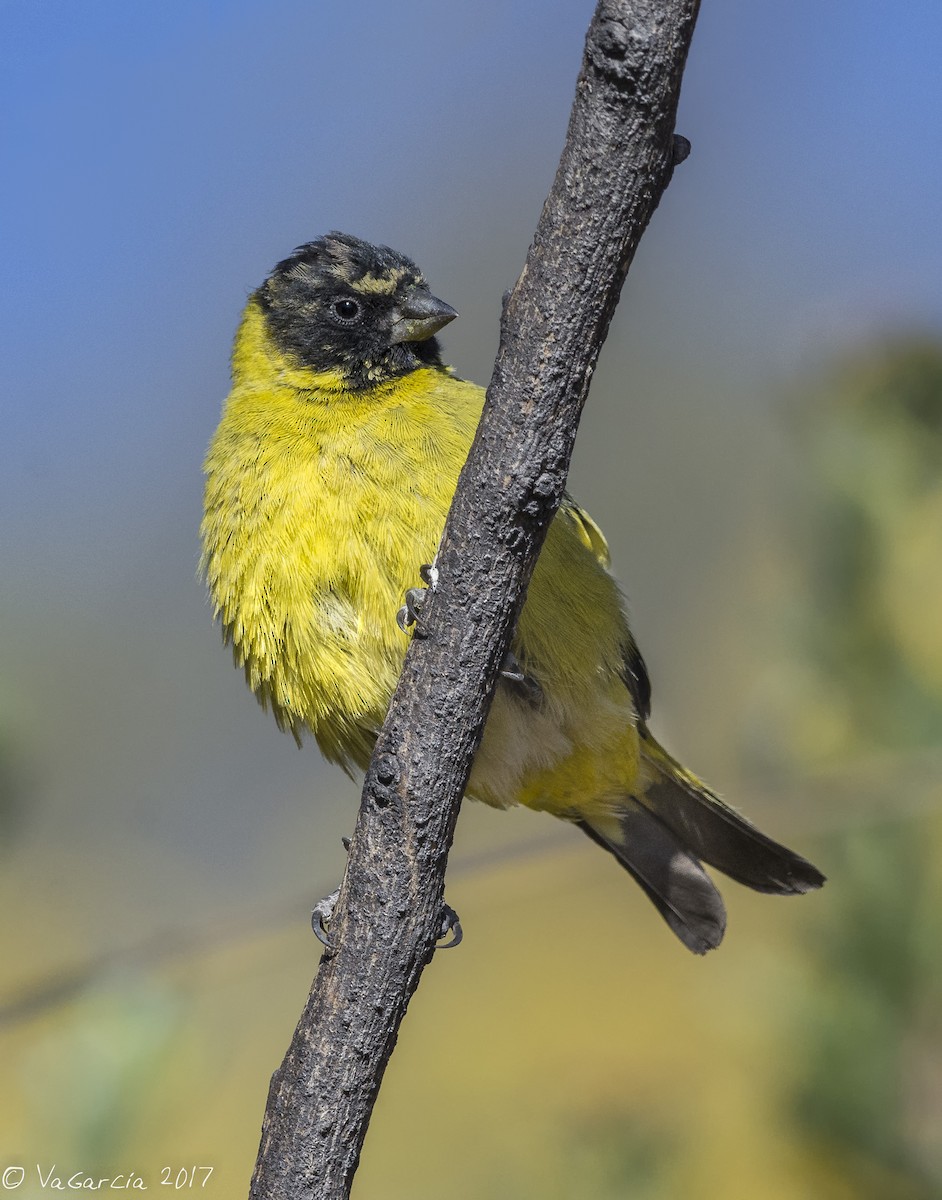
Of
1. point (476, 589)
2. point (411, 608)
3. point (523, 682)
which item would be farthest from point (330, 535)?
point (476, 589)

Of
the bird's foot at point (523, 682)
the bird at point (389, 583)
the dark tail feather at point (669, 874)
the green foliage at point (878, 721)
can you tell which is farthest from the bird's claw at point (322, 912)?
the green foliage at point (878, 721)

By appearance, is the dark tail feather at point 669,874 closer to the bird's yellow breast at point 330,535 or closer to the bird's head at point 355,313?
the bird's yellow breast at point 330,535

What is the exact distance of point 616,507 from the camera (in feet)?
24.7

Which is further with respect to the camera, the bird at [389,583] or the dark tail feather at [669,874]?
the dark tail feather at [669,874]

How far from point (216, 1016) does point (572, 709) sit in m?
1.23

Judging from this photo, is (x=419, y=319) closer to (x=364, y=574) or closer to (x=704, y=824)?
(x=364, y=574)

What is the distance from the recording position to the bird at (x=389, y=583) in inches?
125

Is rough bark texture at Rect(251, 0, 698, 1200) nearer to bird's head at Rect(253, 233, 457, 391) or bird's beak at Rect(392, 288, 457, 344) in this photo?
bird's head at Rect(253, 233, 457, 391)

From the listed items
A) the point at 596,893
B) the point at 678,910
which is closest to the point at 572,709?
the point at 678,910

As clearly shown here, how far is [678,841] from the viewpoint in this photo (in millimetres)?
4184

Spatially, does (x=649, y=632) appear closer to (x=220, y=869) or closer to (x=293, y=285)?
(x=220, y=869)

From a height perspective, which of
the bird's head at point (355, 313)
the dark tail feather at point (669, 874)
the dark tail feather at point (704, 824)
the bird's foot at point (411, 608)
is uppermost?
the bird's head at point (355, 313)

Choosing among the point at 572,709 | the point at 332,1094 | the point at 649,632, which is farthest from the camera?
the point at 649,632

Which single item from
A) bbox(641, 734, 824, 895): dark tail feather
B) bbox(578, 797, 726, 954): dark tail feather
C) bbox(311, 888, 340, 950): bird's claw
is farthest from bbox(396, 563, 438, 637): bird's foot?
bbox(578, 797, 726, 954): dark tail feather
